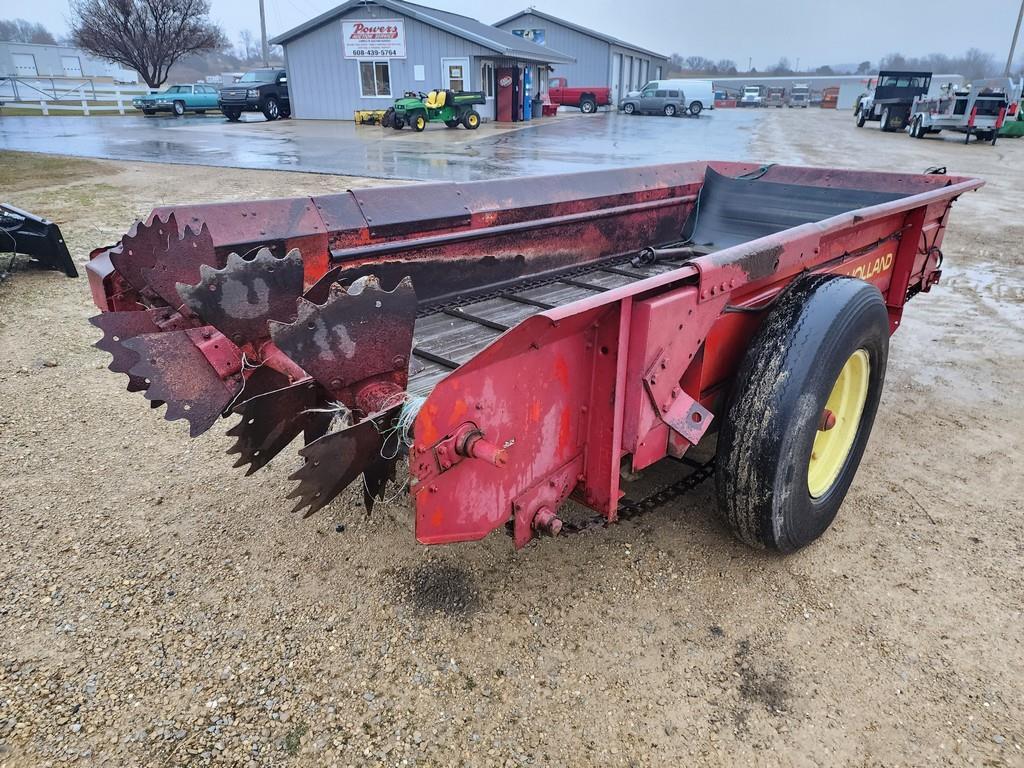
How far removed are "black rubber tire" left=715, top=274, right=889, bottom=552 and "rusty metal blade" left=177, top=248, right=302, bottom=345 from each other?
63.1 inches

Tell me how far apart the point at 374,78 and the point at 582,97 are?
13.6m

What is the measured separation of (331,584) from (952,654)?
2252mm

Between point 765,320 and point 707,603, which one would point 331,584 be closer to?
point 707,603

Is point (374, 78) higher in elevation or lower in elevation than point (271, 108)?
higher

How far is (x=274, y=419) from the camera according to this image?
6.38 feet

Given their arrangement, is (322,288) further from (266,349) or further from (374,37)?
(374,37)

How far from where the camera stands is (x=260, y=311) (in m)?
2.16

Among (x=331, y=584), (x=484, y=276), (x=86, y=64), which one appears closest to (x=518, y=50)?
(x=484, y=276)

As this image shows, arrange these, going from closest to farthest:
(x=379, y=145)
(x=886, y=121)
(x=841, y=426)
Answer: (x=841, y=426), (x=379, y=145), (x=886, y=121)

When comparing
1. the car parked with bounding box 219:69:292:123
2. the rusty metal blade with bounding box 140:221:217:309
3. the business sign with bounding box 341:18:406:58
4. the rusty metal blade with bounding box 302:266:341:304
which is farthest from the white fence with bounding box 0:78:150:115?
the rusty metal blade with bounding box 302:266:341:304

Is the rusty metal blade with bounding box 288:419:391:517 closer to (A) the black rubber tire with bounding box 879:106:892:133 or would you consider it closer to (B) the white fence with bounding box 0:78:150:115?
(A) the black rubber tire with bounding box 879:106:892:133

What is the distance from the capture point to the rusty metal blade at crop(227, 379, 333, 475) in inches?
74.2

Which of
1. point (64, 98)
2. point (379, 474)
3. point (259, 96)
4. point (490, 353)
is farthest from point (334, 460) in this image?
point (64, 98)

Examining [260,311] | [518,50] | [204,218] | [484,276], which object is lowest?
[484,276]
